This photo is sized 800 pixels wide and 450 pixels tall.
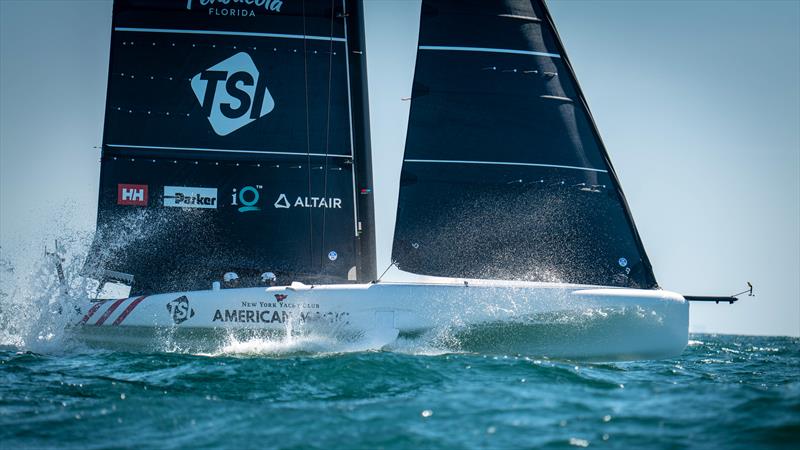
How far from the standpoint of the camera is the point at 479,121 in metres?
14.1

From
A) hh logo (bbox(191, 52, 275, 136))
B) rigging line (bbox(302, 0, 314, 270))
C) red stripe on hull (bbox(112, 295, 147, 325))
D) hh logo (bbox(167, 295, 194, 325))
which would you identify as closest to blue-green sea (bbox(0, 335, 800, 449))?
hh logo (bbox(167, 295, 194, 325))

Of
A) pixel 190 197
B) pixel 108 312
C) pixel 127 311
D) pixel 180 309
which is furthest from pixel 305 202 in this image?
pixel 108 312

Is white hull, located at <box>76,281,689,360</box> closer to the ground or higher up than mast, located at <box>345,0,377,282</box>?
closer to the ground

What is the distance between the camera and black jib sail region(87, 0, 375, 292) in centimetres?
1450

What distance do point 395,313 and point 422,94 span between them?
145 inches

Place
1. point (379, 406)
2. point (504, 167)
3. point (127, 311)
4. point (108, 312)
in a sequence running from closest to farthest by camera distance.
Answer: point (379, 406) → point (127, 311) → point (108, 312) → point (504, 167)

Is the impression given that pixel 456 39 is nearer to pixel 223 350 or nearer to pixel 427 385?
pixel 223 350

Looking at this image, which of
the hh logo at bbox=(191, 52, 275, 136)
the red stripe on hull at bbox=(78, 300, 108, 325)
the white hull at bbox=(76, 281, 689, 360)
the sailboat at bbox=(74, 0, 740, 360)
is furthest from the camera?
the hh logo at bbox=(191, 52, 275, 136)

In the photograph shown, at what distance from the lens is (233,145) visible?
578 inches

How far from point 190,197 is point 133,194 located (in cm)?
94

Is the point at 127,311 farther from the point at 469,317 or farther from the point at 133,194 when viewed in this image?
the point at 469,317

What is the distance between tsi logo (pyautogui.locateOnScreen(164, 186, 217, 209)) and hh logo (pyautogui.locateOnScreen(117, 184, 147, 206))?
0.36 m

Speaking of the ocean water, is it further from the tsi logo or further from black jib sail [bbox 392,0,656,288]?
the tsi logo

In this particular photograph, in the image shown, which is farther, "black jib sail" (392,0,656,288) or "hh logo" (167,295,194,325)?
"black jib sail" (392,0,656,288)
